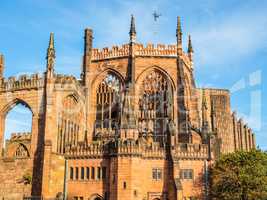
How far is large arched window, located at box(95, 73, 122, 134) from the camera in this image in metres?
55.7

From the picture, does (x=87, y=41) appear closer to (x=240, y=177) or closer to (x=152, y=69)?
(x=152, y=69)

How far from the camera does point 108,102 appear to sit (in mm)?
57188

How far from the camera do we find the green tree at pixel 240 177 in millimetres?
42500

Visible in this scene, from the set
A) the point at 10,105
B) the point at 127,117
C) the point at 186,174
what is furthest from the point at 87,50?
the point at 186,174

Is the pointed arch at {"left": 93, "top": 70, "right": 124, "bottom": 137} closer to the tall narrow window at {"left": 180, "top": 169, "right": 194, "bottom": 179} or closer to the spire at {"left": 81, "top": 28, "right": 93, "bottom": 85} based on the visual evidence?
the spire at {"left": 81, "top": 28, "right": 93, "bottom": 85}

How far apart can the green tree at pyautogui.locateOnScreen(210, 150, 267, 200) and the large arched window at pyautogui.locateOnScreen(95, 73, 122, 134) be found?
16.5 metres

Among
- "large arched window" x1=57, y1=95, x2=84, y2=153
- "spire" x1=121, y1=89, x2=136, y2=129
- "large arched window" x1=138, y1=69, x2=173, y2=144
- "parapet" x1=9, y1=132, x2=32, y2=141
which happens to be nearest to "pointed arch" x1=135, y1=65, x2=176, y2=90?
"large arched window" x1=138, y1=69, x2=173, y2=144

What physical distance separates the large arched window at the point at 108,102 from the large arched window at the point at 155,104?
3.46 metres

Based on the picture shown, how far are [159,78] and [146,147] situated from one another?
1386cm

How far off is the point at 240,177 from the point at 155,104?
1730 centimetres

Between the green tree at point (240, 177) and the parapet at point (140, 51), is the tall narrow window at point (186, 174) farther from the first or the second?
the parapet at point (140, 51)

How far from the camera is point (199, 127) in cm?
5544

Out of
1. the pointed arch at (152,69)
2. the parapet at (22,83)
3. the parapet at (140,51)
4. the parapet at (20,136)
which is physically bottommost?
the parapet at (20,136)

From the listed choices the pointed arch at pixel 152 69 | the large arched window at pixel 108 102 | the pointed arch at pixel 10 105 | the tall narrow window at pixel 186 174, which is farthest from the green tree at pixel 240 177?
the pointed arch at pixel 10 105
